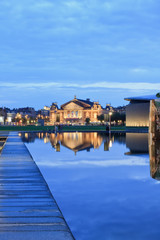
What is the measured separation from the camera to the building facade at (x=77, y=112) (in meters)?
180

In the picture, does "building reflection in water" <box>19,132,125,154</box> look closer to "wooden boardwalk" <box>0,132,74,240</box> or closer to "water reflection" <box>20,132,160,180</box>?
"water reflection" <box>20,132,160,180</box>

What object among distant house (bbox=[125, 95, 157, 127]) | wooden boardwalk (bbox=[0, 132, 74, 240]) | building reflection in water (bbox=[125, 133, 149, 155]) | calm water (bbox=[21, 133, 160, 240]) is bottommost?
calm water (bbox=[21, 133, 160, 240])

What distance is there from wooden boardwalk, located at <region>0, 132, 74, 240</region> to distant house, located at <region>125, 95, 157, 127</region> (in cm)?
9147

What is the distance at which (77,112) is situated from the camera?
7185 inches

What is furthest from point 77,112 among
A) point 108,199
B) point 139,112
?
point 108,199

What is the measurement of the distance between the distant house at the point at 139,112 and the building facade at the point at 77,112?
73431 mm

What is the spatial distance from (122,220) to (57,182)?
14.0 ft

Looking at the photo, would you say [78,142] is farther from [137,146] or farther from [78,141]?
[137,146]

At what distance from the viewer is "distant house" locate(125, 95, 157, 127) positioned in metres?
98.8

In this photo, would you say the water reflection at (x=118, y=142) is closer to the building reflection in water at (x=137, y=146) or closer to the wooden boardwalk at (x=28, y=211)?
the building reflection in water at (x=137, y=146)

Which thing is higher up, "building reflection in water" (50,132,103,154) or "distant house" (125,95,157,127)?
"distant house" (125,95,157,127)

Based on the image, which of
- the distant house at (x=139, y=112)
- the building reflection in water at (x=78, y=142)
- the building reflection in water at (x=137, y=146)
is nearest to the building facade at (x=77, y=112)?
the distant house at (x=139, y=112)

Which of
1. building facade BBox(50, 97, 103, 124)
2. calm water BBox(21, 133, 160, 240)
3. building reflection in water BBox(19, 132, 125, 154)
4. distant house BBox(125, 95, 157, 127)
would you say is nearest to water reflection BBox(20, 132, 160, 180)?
building reflection in water BBox(19, 132, 125, 154)

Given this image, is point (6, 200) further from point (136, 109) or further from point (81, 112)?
point (81, 112)
